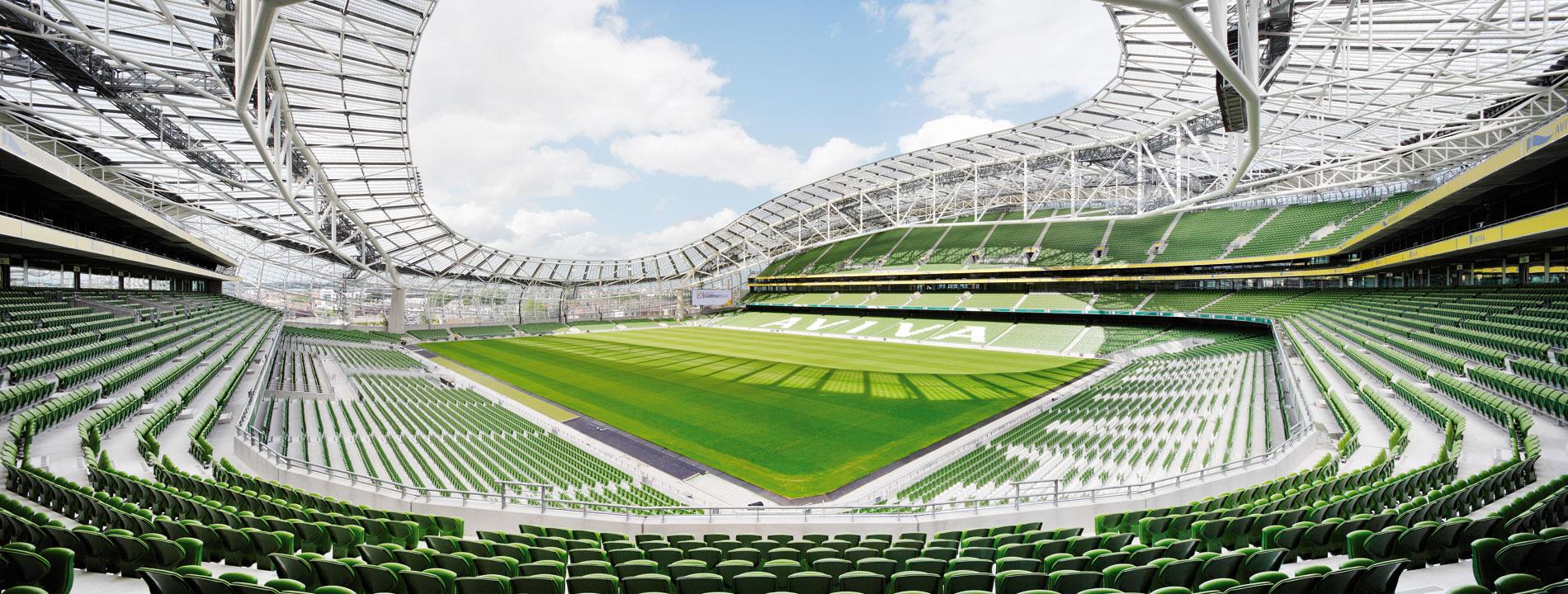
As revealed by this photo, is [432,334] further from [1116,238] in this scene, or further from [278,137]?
[1116,238]

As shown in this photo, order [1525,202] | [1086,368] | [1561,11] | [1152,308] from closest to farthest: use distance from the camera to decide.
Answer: [1561,11] → [1525,202] → [1086,368] → [1152,308]

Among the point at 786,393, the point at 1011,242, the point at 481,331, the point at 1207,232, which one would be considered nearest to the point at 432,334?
the point at 481,331

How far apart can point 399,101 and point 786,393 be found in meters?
19.8

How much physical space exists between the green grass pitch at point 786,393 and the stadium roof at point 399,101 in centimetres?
1158

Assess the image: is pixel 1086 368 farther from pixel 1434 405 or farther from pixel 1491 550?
pixel 1491 550

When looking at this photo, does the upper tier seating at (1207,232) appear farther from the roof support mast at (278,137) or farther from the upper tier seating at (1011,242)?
the roof support mast at (278,137)

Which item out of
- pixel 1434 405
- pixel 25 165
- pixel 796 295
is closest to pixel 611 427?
pixel 25 165

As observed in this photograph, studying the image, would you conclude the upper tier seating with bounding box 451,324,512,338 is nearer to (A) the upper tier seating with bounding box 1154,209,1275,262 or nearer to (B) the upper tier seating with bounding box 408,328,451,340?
(B) the upper tier seating with bounding box 408,328,451,340

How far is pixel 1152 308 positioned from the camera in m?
38.7

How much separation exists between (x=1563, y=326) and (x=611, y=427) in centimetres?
2402

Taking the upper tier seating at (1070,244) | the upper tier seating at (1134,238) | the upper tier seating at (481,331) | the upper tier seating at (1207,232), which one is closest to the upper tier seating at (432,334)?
the upper tier seating at (481,331)

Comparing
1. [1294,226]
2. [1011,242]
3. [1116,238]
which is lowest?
[1294,226]

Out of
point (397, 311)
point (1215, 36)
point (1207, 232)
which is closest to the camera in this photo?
point (1215, 36)

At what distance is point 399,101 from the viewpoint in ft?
76.2
